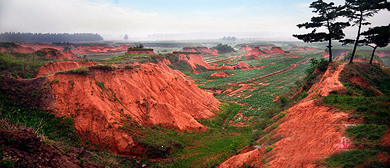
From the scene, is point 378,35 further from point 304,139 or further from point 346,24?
point 304,139

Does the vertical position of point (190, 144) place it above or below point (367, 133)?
below

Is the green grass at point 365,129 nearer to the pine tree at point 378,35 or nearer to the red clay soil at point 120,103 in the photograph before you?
the pine tree at point 378,35

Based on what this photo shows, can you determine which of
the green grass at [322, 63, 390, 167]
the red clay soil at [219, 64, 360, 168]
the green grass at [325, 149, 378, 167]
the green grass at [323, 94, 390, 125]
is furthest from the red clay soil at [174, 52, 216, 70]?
the green grass at [325, 149, 378, 167]

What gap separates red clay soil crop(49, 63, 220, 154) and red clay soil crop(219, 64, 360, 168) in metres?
7.63

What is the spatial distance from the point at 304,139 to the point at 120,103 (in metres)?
14.3

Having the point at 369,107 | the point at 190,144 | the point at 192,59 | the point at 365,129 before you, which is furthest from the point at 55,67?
the point at 192,59

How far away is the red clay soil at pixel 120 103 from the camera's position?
14.4 m

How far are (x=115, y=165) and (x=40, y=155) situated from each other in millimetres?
4581

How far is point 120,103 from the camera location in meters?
17.0

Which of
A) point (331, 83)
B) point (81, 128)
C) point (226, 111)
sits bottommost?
point (226, 111)

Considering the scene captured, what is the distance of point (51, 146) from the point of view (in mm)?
8188

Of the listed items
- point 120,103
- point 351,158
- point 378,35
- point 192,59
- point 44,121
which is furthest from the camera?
point 192,59

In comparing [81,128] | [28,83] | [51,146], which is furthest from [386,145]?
[28,83]

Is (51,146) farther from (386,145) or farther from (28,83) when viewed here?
(386,145)
